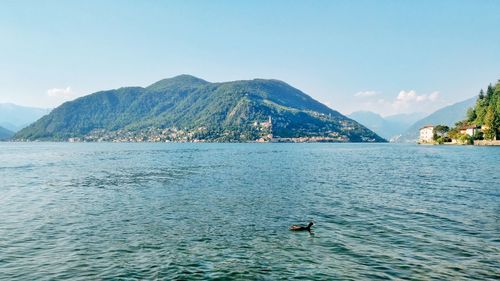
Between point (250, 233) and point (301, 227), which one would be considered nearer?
point (250, 233)

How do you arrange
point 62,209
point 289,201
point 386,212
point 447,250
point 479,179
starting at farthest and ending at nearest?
point 479,179, point 289,201, point 62,209, point 386,212, point 447,250

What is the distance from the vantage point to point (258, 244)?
27.4m

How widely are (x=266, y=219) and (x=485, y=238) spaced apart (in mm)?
17777

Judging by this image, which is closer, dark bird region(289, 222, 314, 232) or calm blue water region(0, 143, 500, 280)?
calm blue water region(0, 143, 500, 280)

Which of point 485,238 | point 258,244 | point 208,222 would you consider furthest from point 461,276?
point 208,222

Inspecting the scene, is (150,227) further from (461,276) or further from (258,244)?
(461,276)

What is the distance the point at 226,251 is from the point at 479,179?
190 feet

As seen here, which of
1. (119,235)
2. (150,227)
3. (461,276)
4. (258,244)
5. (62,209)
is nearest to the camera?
(461,276)

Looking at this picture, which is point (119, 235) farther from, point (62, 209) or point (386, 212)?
point (386, 212)

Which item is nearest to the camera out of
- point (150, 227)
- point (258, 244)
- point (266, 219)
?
point (258, 244)

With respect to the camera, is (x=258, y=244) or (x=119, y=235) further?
(x=119, y=235)

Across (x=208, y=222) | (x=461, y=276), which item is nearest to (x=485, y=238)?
(x=461, y=276)

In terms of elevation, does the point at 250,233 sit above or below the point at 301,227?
below

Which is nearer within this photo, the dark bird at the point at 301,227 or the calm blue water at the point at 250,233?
the calm blue water at the point at 250,233
